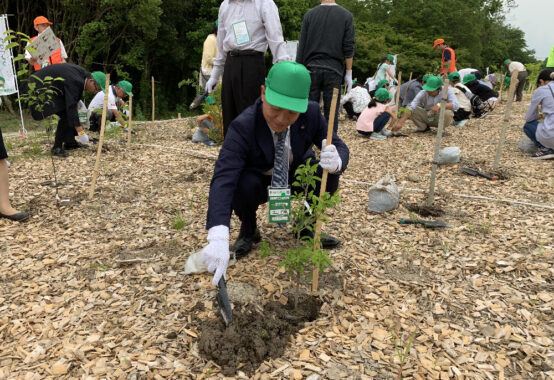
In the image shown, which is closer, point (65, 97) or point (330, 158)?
point (330, 158)

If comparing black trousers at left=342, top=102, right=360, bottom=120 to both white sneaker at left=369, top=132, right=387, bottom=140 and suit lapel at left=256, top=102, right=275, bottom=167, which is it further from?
suit lapel at left=256, top=102, right=275, bottom=167

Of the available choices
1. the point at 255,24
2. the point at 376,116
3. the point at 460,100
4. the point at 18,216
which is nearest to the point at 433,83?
the point at 376,116

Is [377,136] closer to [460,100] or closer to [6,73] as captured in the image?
[460,100]

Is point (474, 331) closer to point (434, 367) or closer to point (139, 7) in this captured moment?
point (434, 367)

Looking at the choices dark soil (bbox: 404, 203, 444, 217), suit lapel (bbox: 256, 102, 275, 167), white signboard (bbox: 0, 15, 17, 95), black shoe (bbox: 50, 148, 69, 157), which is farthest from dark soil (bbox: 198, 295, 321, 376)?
white signboard (bbox: 0, 15, 17, 95)

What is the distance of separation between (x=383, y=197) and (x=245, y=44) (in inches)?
68.7

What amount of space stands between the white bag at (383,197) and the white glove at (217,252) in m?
1.86

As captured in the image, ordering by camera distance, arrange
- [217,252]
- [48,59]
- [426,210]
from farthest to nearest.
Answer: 1. [48,59]
2. [426,210]
3. [217,252]

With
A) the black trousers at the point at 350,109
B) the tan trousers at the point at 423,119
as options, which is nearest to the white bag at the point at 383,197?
the tan trousers at the point at 423,119

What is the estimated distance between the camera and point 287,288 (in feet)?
7.12

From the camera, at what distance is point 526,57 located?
120 feet

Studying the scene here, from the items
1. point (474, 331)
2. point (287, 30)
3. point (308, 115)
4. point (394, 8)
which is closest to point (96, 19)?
point (287, 30)

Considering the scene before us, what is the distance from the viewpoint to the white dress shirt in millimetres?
2977

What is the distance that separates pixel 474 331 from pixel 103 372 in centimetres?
180
